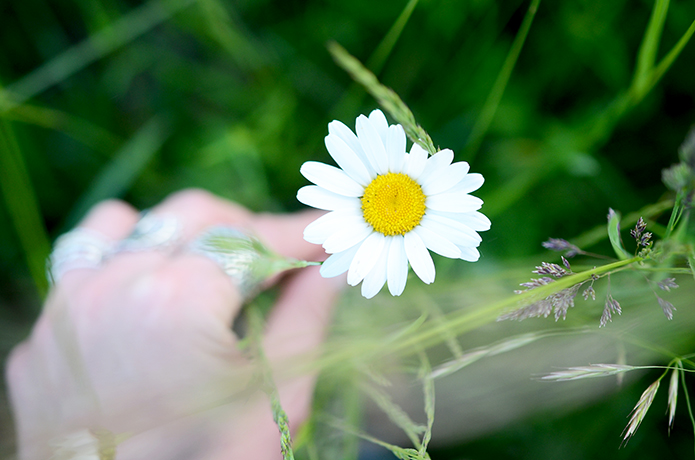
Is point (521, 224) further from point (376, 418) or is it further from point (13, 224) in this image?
point (13, 224)

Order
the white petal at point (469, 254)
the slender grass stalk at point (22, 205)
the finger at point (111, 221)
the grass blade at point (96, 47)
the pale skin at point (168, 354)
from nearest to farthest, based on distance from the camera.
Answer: the white petal at point (469, 254) < the pale skin at point (168, 354) < the slender grass stalk at point (22, 205) < the finger at point (111, 221) < the grass blade at point (96, 47)

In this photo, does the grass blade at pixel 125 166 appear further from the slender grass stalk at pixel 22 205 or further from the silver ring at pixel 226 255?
the silver ring at pixel 226 255

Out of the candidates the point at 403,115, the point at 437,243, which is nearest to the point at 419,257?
the point at 437,243

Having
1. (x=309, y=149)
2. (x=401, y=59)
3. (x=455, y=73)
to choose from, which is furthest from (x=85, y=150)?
(x=455, y=73)

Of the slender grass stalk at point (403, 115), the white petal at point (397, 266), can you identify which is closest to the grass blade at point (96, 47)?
the slender grass stalk at point (403, 115)

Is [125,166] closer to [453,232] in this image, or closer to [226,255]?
[226,255]

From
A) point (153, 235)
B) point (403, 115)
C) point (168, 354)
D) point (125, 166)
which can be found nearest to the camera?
point (403, 115)
